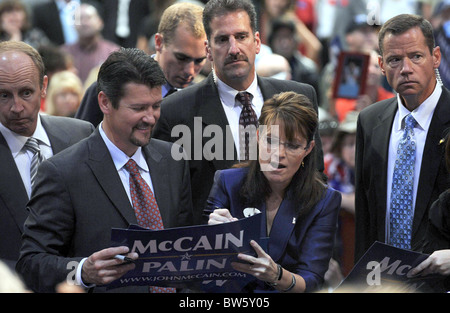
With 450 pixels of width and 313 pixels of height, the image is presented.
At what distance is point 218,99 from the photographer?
15.9 ft

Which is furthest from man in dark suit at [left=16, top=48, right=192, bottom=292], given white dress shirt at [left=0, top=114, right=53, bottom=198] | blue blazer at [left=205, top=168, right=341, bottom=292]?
white dress shirt at [left=0, top=114, right=53, bottom=198]

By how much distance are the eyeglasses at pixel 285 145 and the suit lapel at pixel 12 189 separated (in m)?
1.23

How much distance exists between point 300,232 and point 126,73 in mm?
1089

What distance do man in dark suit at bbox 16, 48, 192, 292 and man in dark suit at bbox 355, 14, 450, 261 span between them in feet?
4.19

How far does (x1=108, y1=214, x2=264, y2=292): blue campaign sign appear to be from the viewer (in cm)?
349

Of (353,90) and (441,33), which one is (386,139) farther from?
(441,33)

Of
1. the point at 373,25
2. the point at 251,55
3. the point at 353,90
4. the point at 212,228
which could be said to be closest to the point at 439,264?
the point at 212,228

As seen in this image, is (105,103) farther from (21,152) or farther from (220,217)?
(220,217)

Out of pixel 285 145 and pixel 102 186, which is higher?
pixel 285 145

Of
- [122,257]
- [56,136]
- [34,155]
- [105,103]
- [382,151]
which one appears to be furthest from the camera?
[382,151]

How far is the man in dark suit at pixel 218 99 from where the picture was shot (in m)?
4.71

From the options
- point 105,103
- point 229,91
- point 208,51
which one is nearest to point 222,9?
point 208,51

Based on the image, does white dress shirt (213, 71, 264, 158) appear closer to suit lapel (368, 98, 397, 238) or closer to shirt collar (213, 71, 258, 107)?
shirt collar (213, 71, 258, 107)
